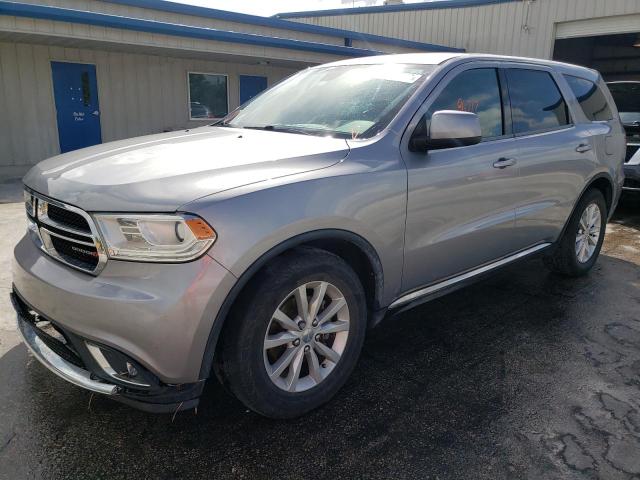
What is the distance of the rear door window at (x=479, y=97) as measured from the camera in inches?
125

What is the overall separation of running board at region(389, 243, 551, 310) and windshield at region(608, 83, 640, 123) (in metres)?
5.41

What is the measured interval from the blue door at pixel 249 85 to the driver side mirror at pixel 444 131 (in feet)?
35.9

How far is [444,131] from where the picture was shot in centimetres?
277

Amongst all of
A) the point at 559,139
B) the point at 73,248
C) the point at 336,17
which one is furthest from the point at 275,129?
the point at 336,17

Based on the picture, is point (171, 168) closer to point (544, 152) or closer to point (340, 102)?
point (340, 102)

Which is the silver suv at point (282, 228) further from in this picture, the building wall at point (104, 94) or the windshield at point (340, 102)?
the building wall at point (104, 94)

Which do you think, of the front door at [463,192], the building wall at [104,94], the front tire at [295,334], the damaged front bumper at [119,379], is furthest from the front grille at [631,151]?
the building wall at [104,94]

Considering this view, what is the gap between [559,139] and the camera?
4008 mm

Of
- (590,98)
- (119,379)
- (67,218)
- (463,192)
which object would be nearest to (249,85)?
(590,98)

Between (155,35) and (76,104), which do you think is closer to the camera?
(155,35)

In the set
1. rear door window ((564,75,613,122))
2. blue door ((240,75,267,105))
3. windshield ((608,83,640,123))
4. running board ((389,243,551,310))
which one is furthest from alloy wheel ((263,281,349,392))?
blue door ((240,75,267,105))

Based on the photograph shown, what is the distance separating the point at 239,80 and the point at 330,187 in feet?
38.1

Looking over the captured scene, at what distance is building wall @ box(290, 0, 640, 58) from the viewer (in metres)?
14.9

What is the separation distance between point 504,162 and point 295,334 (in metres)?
1.94
